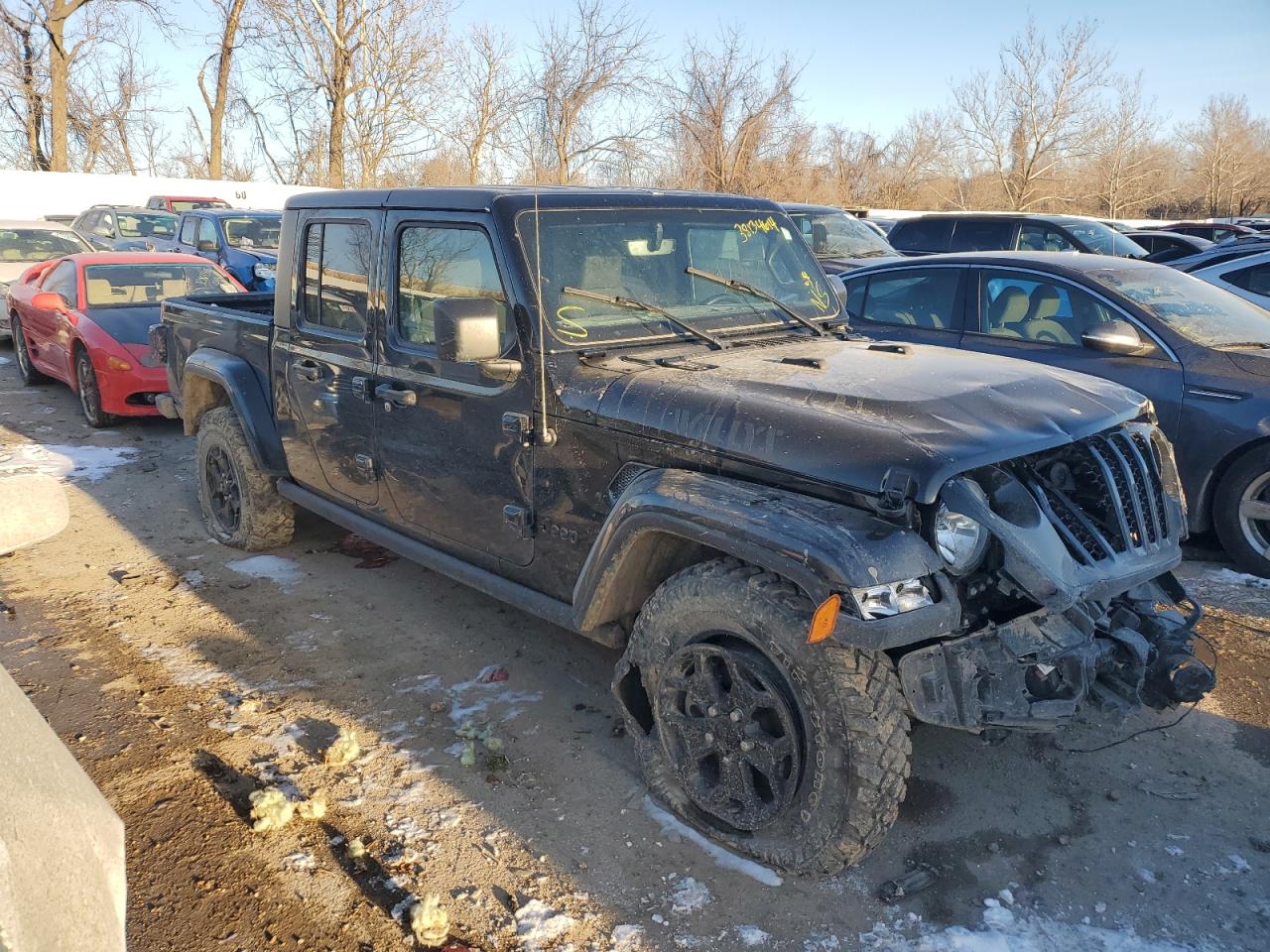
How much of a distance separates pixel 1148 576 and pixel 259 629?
3781mm

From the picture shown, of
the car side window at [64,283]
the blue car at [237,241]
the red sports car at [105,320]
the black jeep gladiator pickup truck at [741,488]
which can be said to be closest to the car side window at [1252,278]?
the black jeep gladiator pickup truck at [741,488]

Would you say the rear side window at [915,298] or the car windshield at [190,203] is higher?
the car windshield at [190,203]

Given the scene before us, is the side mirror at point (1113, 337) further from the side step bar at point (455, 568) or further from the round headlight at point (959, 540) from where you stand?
the side step bar at point (455, 568)

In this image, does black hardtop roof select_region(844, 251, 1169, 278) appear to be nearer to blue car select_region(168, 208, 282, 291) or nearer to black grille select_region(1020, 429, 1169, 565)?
black grille select_region(1020, 429, 1169, 565)

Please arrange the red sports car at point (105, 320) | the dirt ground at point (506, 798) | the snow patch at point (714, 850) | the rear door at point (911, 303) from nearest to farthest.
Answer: the dirt ground at point (506, 798) < the snow patch at point (714, 850) < the rear door at point (911, 303) < the red sports car at point (105, 320)

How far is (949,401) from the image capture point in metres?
2.90

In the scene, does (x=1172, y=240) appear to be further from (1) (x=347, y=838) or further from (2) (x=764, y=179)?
(1) (x=347, y=838)

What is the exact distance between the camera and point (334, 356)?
4.36 metres

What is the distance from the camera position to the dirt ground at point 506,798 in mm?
2709

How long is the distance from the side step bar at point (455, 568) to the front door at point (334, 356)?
109 mm

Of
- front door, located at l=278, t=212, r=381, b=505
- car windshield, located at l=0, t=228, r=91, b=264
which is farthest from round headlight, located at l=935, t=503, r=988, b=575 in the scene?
car windshield, located at l=0, t=228, r=91, b=264

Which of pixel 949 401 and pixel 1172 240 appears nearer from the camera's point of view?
pixel 949 401

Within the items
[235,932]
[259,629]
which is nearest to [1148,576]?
[235,932]

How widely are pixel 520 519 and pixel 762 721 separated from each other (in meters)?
1.21
